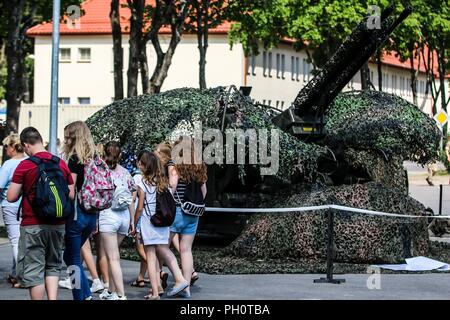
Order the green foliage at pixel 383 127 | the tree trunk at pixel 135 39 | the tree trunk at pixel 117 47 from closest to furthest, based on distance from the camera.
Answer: the green foliage at pixel 383 127 → the tree trunk at pixel 135 39 → the tree trunk at pixel 117 47

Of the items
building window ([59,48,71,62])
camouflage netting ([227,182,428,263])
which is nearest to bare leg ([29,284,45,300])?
camouflage netting ([227,182,428,263])

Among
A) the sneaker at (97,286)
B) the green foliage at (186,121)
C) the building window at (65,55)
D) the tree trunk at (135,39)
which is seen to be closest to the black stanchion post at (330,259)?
the sneaker at (97,286)

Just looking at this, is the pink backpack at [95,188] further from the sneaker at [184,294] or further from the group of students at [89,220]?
the sneaker at [184,294]

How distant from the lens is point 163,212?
41.0 feet

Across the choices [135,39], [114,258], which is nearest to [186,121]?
[114,258]

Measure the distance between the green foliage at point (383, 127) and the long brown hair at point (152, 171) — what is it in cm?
615

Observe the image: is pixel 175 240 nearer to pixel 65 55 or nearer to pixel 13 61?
pixel 13 61

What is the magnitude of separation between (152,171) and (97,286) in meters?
1.31

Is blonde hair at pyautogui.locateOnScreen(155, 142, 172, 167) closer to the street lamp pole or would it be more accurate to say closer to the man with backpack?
the man with backpack

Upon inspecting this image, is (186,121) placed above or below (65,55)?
below

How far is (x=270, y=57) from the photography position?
83125mm

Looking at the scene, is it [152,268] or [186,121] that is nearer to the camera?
[152,268]

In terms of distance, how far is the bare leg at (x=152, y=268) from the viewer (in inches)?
492
